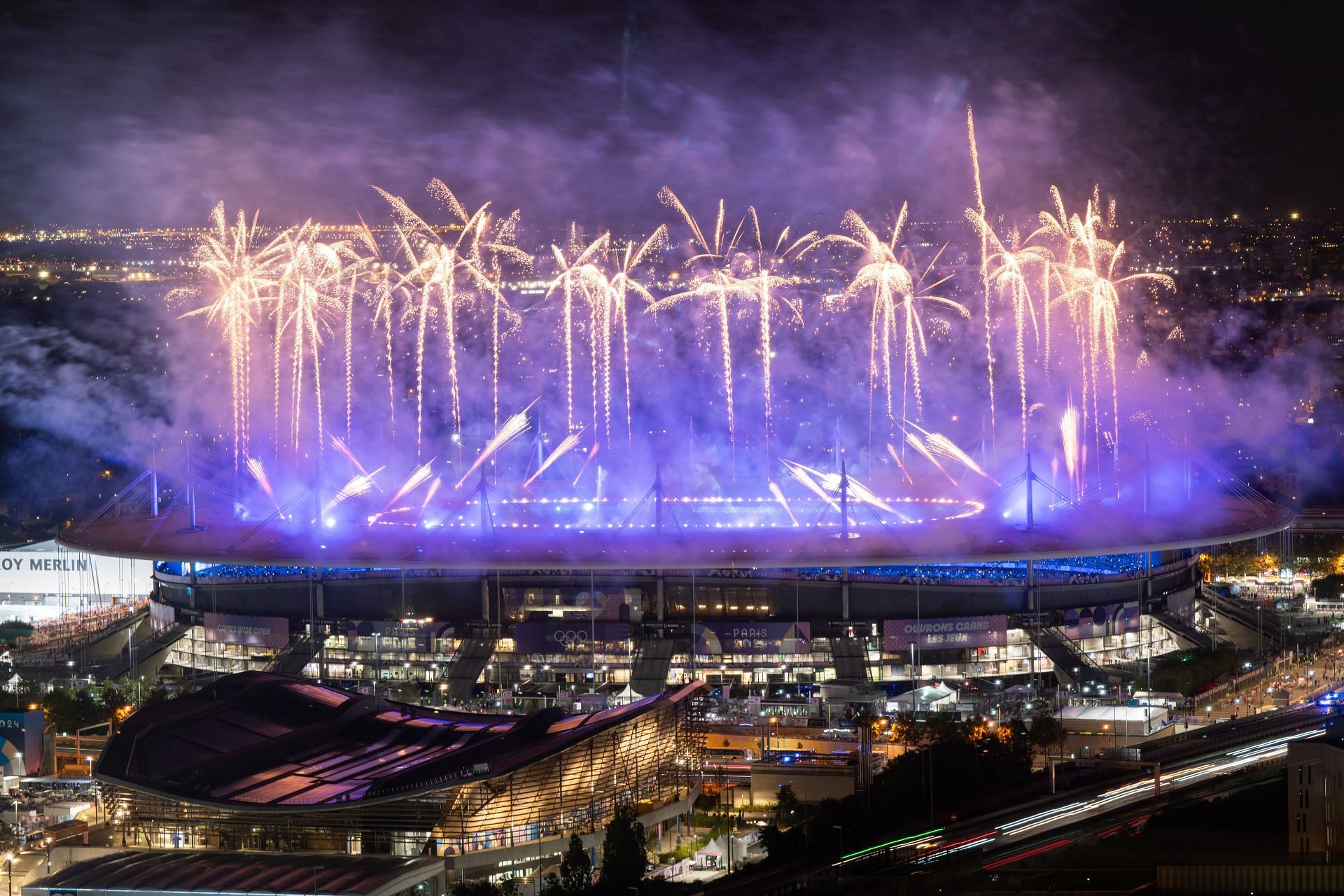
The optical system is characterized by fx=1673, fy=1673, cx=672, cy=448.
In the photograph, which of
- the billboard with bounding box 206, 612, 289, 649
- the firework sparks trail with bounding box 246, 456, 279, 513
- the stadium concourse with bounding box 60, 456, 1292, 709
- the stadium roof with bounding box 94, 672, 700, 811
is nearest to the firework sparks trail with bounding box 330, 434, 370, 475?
the firework sparks trail with bounding box 246, 456, 279, 513

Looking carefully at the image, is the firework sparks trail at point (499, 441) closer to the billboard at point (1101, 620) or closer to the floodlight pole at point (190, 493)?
the floodlight pole at point (190, 493)

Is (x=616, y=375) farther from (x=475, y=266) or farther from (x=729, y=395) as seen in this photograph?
(x=475, y=266)

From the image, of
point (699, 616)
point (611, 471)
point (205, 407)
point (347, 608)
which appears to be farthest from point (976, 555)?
point (205, 407)

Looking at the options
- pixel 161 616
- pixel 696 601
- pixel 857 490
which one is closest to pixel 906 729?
pixel 696 601

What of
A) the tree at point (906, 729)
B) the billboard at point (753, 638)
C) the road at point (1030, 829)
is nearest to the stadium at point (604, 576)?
the billboard at point (753, 638)

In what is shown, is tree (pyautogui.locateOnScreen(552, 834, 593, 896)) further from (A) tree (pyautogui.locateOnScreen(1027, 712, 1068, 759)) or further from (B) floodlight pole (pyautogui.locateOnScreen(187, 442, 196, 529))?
(B) floodlight pole (pyautogui.locateOnScreen(187, 442, 196, 529))

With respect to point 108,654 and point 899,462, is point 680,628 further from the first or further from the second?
point 899,462
